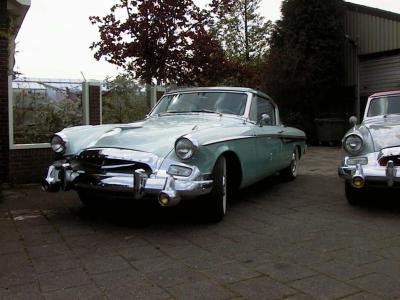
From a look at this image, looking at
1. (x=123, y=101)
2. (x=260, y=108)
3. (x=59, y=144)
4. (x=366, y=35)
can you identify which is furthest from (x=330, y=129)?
(x=59, y=144)

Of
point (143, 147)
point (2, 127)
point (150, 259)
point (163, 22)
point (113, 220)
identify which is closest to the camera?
point (150, 259)

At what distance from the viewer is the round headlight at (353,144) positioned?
5.45 metres

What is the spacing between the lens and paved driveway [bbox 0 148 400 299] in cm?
325

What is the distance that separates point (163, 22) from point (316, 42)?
7.58 metres

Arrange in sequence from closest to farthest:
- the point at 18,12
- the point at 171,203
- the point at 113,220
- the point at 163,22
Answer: the point at 171,203
the point at 113,220
the point at 18,12
the point at 163,22

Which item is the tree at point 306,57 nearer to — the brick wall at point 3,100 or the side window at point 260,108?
the side window at point 260,108

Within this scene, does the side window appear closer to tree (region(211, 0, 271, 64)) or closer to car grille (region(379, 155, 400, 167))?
car grille (region(379, 155, 400, 167))

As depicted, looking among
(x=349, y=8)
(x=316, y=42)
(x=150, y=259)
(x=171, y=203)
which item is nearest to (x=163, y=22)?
(x=171, y=203)

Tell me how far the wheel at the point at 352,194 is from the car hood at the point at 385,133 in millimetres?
641

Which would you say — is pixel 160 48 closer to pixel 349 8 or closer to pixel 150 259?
pixel 150 259

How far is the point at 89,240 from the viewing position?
4.41 metres

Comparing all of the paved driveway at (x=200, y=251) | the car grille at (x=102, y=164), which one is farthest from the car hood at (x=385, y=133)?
the car grille at (x=102, y=164)

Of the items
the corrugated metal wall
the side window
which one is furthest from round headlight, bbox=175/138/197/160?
the corrugated metal wall

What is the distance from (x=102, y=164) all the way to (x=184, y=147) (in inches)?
33.8
